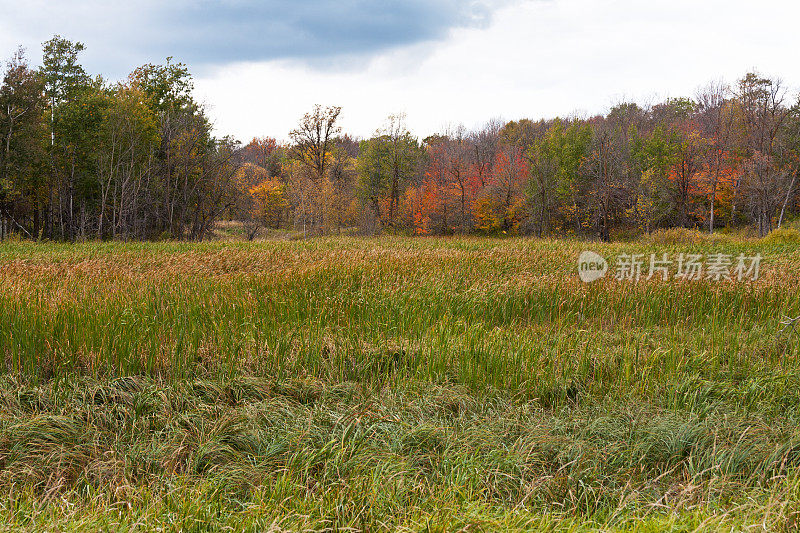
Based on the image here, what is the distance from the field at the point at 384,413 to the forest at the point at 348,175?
25.2 metres

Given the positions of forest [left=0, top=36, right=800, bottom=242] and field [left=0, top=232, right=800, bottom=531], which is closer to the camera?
field [left=0, top=232, right=800, bottom=531]

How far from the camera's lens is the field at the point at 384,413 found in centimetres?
278

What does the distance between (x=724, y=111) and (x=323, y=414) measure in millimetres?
57504

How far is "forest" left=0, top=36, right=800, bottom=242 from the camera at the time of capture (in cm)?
3044

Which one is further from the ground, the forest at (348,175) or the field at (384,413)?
the forest at (348,175)

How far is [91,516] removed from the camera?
2.55m

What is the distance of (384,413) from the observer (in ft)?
13.3

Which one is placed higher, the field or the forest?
the forest

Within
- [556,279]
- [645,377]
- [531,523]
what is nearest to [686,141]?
[556,279]

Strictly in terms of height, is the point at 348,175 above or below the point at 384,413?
above

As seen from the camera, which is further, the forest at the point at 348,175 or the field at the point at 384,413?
the forest at the point at 348,175

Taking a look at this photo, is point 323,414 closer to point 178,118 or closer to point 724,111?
point 178,118

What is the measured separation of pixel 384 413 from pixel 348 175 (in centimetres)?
5218

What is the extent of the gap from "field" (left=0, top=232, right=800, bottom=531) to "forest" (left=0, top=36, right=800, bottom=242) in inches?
994
